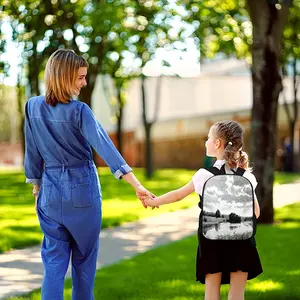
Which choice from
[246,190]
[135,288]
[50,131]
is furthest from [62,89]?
[135,288]

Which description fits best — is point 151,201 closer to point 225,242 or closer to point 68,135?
point 225,242

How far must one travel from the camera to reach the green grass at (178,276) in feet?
19.7

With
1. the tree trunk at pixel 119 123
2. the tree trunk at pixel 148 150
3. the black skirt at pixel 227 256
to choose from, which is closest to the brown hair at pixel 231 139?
the black skirt at pixel 227 256

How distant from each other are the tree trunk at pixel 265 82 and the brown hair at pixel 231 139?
7122 mm

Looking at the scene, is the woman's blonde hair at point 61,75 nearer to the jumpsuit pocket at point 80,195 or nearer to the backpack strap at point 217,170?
the jumpsuit pocket at point 80,195

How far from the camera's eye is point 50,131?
427cm

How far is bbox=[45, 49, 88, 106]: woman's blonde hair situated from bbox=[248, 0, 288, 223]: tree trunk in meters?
7.40

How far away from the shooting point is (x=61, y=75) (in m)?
4.18

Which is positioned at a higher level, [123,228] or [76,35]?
[76,35]

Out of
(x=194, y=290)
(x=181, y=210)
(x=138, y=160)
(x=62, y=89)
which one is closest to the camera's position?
(x=62, y=89)

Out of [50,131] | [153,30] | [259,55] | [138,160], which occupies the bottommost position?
[138,160]

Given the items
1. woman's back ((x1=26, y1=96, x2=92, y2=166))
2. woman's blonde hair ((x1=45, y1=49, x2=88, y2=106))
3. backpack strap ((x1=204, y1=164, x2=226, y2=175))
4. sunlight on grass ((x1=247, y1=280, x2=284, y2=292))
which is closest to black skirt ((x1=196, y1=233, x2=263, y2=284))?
backpack strap ((x1=204, y1=164, x2=226, y2=175))

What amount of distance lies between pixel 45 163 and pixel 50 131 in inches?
9.0

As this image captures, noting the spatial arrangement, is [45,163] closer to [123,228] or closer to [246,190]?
[246,190]
